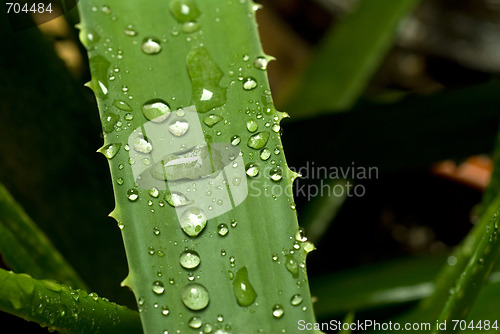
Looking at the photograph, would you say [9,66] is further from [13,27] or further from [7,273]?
[7,273]

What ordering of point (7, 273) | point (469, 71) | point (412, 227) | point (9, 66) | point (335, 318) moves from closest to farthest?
1. point (7, 273)
2. point (9, 66)
3. point (335, 318)
4. point (412, 227)
5. point (469, 71)

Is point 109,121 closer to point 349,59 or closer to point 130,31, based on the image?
point 130,31

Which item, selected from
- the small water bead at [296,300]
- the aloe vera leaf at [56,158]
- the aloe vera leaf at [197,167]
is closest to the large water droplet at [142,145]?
the aloe vera leaf at [197,167]

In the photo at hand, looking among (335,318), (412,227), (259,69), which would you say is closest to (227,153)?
(259,69)

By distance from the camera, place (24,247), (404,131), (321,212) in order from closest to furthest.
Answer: (24,247)
(404,131)
(321,212)

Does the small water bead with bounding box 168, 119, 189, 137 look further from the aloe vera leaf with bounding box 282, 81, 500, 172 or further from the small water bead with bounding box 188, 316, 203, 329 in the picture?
the aloe vera leaf with bounding box 282, 81, 500, 172

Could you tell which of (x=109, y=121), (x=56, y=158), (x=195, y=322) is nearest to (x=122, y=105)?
(x=109, y=121)

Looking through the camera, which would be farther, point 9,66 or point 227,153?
point 9,66
